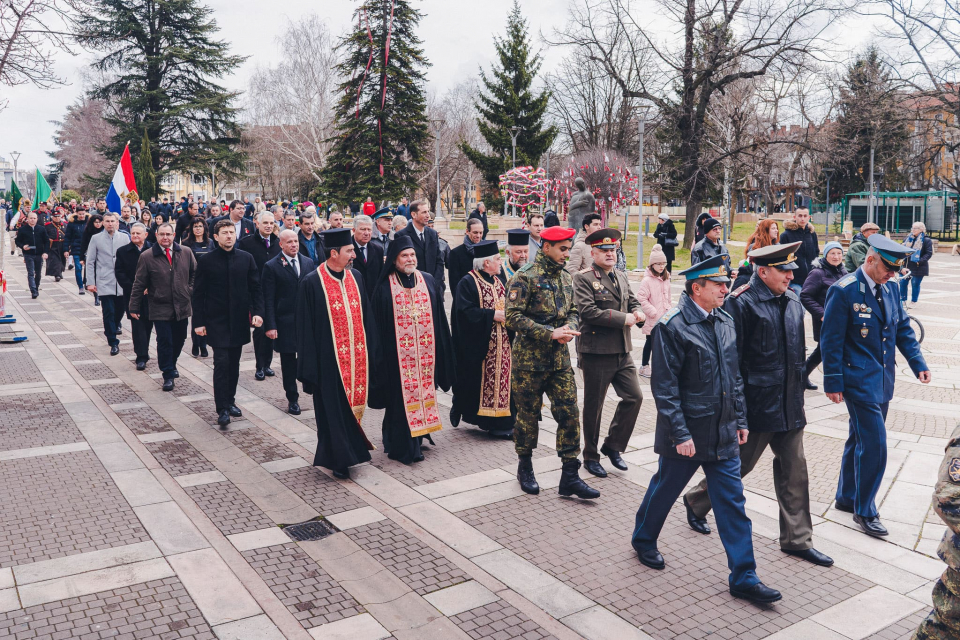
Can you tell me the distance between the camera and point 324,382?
6.52 m

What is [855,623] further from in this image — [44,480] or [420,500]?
[44,480]

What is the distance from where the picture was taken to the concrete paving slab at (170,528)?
517cm

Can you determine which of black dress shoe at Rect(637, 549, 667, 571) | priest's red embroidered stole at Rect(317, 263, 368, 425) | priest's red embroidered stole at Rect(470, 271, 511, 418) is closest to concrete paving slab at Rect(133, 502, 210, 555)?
priest's red embroidered stole at Rect(317, 263, 368, 425)

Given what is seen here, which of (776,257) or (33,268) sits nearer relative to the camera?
(776,257)

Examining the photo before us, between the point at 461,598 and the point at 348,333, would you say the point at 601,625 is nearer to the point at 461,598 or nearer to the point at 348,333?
the point at 461,598

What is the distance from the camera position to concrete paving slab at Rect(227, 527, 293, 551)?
521 cm

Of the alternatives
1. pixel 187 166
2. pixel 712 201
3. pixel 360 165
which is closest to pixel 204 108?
pixel 187 166

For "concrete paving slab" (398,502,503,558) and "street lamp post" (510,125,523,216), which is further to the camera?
"street lamp post" (510,125,523,216)

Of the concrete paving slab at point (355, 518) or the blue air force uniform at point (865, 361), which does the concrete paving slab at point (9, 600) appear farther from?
the blue air force uniform at point (865, 361)

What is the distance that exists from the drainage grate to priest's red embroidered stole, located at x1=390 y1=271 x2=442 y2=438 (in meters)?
1.47

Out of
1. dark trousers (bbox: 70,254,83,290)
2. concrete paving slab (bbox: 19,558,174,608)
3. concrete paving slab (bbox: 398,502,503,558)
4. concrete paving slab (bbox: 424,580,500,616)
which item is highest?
dark trousers (bbox: 70,254,83,290)

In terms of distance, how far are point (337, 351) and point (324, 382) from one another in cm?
29

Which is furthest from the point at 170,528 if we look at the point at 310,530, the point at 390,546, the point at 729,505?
the point at 729,505

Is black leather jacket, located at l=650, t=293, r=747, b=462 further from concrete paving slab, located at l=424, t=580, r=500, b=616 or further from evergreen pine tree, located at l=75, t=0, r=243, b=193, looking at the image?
evergreen pine tree, located at l=75, t=0, r=243, b=193
